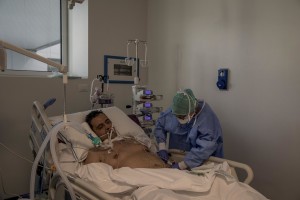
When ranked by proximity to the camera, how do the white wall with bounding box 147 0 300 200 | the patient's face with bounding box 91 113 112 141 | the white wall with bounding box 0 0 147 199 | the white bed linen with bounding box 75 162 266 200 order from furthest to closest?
the white wall with bounding box 0 0 147 199 < the patient's face with bounding box 91 113 112 141 < the white wall with bounding box 147 0 300 200 < the white bed linen with bounding box 75 162 266 200

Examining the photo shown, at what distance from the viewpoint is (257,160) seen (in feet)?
6.61

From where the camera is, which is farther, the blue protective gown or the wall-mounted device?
the wall-mounted device

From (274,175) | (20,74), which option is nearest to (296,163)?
(274,175)

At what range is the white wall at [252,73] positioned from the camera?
1804 millimetres

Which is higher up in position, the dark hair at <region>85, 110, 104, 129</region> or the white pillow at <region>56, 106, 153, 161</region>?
the dark hair at <region>85, 110, 104, 129</region>

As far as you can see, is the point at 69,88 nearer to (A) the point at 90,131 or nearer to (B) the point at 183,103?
(A) the point at 90,131

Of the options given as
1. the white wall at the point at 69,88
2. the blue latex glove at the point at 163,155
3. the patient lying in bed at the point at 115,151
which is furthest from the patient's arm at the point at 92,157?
the white wall at the point at 69,88

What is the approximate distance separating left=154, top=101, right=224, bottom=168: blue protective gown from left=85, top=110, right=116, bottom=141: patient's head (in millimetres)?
480

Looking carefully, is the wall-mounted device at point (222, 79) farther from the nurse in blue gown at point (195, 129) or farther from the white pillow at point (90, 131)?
the white pillow at point (90, 131)

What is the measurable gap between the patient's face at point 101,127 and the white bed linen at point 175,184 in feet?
1.83

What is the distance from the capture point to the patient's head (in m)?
1.91

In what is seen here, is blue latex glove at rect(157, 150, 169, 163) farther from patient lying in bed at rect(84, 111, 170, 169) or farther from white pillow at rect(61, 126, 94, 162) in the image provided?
white pillow at rect(61, 126, 94, 162)

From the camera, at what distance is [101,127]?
1.92 meters

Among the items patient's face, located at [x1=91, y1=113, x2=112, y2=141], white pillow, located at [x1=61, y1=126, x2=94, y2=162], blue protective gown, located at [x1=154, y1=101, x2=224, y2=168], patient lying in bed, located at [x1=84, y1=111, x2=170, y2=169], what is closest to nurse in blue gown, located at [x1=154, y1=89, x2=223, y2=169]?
blue protective gown, located at [x1=154, y1=101, x2=224, y2=168]
